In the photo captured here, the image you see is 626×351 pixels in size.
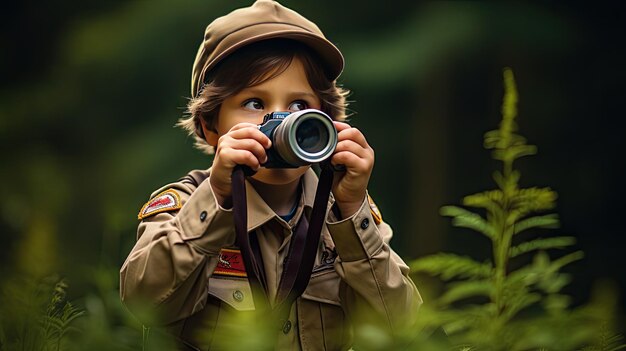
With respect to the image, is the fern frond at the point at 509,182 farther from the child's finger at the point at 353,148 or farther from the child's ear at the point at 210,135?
the child's ear at the point at 210,135

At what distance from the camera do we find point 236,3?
271 inches

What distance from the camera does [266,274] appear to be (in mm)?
1958

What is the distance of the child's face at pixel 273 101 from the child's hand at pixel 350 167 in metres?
0.18

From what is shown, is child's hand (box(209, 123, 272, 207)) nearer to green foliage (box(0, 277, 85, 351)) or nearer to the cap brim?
the cap brim

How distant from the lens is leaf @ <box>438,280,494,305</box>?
89 cm

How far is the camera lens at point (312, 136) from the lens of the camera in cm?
173

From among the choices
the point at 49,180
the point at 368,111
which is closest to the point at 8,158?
the point at 49,180

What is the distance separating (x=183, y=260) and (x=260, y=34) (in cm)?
58

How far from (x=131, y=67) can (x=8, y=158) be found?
1.11 metres

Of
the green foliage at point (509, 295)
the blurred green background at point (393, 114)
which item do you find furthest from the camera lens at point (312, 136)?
the blurred green background at point (393, 114)

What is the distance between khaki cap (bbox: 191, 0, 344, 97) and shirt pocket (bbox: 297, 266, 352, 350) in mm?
479

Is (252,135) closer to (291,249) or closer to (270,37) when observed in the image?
(291,249)

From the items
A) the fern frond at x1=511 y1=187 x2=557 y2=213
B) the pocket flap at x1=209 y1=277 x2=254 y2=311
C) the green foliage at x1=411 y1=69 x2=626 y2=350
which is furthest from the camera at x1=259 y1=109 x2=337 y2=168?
the fern frond at x1=511 y1=187 x2=557 y2=213

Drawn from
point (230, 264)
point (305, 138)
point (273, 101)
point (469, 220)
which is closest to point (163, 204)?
point (230, 264)
